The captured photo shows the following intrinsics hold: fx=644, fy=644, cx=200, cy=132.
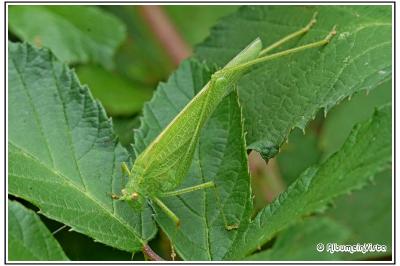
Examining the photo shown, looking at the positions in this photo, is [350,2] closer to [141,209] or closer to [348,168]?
[348,168]

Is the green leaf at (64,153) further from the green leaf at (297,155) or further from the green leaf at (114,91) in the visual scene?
the green leaf at (297,155)

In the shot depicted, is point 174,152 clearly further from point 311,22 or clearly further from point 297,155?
point 297,155

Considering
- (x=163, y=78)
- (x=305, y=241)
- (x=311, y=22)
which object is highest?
(x=163, y=78)

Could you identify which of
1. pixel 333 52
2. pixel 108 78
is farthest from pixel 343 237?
pixel 108 78

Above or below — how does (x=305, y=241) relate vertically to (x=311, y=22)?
below

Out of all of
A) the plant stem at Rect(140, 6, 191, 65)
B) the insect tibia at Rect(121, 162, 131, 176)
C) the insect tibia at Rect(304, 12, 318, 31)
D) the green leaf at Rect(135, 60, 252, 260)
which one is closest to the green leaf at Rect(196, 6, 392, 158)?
the insect tibia at Rect(304, 12, 318, 31)

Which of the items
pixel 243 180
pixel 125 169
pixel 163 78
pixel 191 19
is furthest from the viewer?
pixel 191 19

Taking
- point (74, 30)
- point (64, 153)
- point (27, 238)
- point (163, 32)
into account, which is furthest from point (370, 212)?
point (27, 238)

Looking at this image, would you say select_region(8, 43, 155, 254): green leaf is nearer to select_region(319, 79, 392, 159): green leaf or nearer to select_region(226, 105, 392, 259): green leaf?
select_region(226, 105, 392, 259): green leaf
